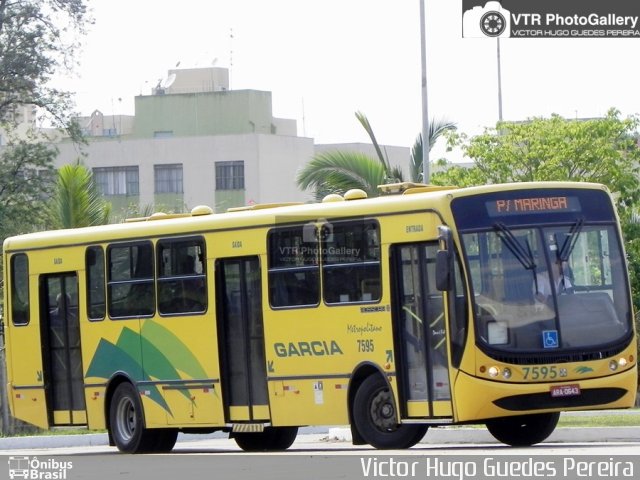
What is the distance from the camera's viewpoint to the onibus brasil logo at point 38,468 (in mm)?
16344

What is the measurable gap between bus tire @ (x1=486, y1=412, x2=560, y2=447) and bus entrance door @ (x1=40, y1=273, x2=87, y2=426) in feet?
20.4

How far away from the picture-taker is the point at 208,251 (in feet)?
65.9

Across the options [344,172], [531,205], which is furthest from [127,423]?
[344,172]

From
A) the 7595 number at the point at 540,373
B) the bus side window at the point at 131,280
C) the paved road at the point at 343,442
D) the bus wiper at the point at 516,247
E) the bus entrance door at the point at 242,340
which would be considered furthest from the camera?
the bus side window at the point at 131,280

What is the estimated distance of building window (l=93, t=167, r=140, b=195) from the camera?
72.9m

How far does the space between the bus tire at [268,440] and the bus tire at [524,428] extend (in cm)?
352

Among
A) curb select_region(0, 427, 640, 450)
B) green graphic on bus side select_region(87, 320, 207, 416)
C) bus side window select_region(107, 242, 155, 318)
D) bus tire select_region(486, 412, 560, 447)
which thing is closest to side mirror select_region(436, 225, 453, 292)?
bus tire select_region(486, 412, 560, 447)

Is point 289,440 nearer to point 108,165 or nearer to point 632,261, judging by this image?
point 632,261

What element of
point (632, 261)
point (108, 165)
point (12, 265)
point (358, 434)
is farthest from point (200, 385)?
point (108, 165)

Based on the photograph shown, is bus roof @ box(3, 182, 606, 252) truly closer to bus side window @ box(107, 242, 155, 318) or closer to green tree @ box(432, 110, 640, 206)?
bus side window @ box(107, 242, 155, 318)

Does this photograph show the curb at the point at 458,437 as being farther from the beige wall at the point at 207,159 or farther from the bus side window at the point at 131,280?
the beige wall at the point at 207,159

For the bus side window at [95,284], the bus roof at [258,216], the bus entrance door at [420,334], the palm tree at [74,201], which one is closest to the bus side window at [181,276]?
the bus roof at [258,216]

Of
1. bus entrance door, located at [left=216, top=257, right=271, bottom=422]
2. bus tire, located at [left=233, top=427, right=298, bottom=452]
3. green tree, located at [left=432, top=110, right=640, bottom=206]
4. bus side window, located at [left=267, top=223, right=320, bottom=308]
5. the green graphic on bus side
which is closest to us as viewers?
bus side window, located at [left=267, top=223, right=320, bottom=308]

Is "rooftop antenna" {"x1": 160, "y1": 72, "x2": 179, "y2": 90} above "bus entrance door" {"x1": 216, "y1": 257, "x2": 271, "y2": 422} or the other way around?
above
